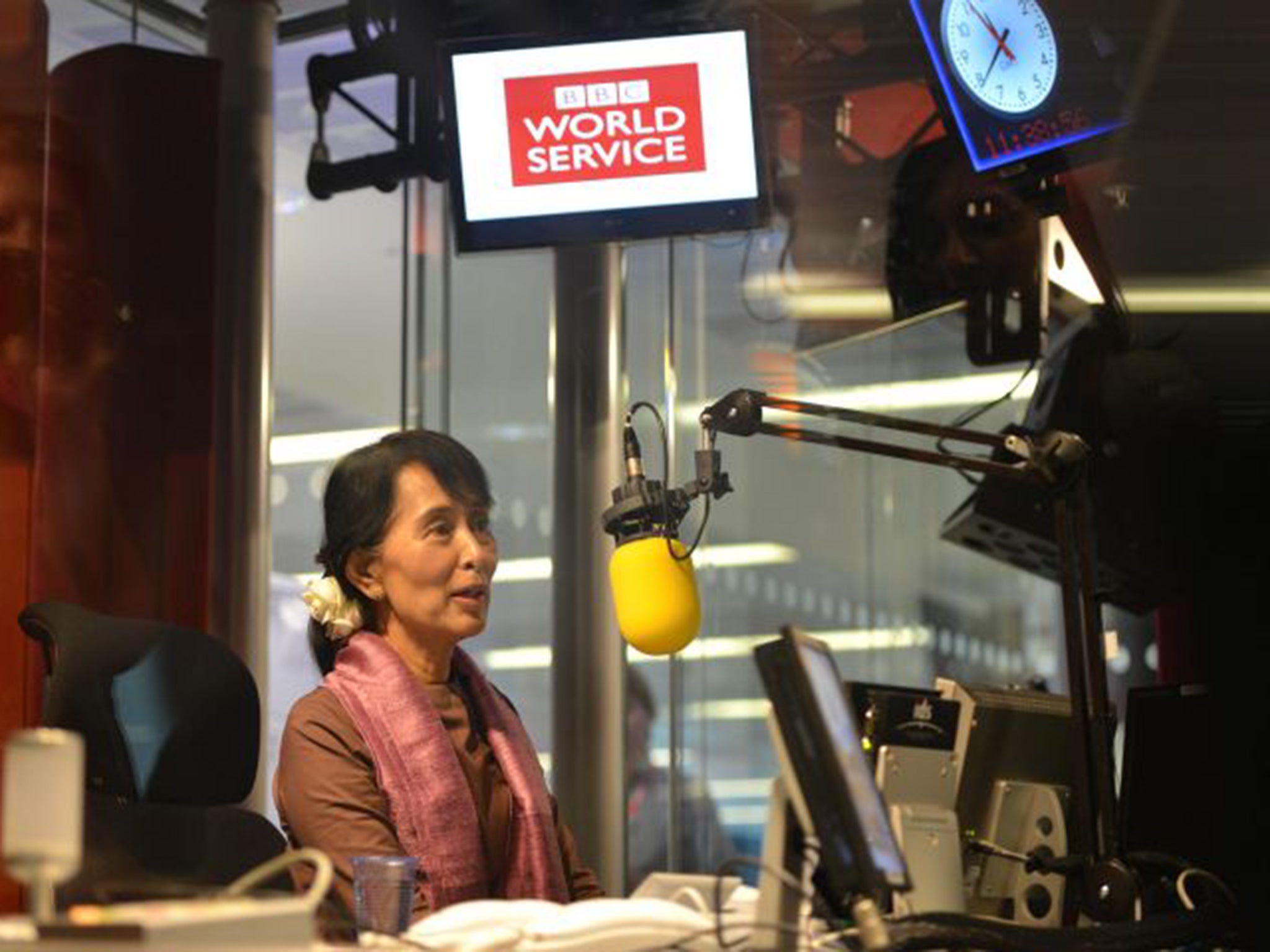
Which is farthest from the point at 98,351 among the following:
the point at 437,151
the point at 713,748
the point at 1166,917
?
the point at 1166,917

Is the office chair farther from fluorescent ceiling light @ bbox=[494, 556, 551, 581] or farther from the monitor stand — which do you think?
fluorescent ceiling light @ bbox=[494, 556, 551, 581]

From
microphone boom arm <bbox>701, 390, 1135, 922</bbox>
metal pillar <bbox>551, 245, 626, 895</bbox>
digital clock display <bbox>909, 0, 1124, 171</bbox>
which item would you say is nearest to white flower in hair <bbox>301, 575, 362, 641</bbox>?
microphone boom arm <bbox>701, 390, 1135, 922</bbox>

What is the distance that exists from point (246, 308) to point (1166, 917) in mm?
3471

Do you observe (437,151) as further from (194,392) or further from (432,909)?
(432,909)

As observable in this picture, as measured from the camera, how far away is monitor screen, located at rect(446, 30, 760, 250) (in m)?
4.83

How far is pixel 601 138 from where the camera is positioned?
488 centimetres

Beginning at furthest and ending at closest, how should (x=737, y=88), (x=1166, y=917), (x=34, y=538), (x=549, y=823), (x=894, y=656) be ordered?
(x=894, y=656) < (x=737, y=88) < (x=34, y=538) < (x=549, y=823) < (x=1166, y=917)

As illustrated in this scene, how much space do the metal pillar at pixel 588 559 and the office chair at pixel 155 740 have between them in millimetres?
2781

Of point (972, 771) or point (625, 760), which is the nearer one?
point (972, 771)

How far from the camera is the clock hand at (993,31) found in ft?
15.4

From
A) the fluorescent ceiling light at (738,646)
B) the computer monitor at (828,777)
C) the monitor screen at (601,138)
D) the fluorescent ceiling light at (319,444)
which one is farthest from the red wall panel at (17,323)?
the computer monitor at (828,777)

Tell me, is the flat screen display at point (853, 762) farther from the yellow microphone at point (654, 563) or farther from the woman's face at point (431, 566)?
the woman's face at point (431, 566)

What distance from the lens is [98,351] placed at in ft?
16.0

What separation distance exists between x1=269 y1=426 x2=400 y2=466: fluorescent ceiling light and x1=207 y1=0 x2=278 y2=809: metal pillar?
34.2 inches
